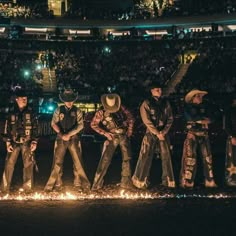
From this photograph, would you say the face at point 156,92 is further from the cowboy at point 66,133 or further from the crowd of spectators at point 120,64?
the crowd of spectators at point 120,64

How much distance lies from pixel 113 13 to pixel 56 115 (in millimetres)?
26423

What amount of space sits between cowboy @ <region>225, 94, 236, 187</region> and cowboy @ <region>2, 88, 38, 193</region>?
3.68 meters

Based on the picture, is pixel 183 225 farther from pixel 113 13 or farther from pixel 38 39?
pixel 113 13

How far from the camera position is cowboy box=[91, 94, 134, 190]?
28.7 ft

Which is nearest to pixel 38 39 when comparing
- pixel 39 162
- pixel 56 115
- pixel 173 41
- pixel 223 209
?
pixel 173 41

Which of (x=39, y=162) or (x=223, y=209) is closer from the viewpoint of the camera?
(x=223, y=209)

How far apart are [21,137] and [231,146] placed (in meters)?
4.04

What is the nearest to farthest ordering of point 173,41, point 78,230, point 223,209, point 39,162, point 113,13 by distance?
1. point 78,230
2. point 223,209
3. point 39,162
4. point 173,41
5. point 113,13

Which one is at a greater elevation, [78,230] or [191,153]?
[191,153]

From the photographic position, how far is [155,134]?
28.8ft

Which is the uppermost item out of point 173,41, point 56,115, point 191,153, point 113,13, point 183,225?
point 113,13

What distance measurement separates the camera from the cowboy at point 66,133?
8602 mm

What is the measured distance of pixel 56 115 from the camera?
8.65 meters

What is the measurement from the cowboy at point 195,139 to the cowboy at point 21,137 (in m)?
2.85
